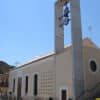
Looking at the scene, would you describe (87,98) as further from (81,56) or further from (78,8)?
(78,8)

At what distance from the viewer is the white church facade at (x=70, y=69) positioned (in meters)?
16.8

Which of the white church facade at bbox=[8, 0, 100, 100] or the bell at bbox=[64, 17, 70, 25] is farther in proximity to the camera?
the bell at bbox=[64, 17, 70, 25]

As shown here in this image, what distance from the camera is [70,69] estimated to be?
17.5m

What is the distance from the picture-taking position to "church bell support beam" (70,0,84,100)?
1655 cm

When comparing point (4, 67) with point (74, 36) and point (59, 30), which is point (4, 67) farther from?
point (74, 36)

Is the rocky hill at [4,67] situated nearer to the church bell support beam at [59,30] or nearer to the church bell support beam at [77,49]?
the church bell support beam at [59,30]

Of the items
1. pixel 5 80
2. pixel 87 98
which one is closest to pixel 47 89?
pixel 87 98

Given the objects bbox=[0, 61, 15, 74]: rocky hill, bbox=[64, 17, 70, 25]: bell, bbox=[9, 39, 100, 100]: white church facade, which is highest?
bbox=[64, 17, 70, 25]: bell

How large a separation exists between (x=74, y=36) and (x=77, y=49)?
129 cm

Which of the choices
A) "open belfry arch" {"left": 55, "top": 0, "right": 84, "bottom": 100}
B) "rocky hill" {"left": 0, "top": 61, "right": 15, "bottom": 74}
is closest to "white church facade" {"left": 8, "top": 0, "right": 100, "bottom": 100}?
"open belfry arch" {"left": 55, "top": 0, "right": 84, "bottom": 100}

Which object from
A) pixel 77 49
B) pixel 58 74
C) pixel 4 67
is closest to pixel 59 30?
pixel 77 49

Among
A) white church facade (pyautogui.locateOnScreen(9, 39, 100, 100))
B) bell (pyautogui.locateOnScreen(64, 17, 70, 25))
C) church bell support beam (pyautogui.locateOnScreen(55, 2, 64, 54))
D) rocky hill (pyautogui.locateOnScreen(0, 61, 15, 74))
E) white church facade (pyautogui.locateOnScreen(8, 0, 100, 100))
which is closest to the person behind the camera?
white church facade (pyautogui.locateOnScreen(8, 0, 100, 100))

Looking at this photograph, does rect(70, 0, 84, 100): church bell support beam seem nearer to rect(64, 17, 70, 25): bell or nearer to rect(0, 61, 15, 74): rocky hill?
rect(64, 17, 70, 25): bell

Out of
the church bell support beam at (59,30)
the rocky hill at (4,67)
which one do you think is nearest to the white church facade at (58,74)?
the church bell support beam at (59,30)
